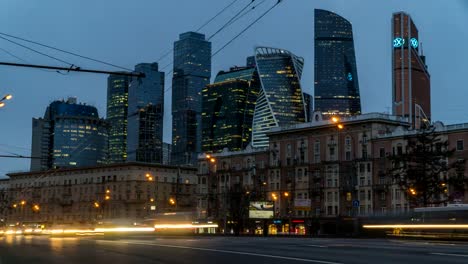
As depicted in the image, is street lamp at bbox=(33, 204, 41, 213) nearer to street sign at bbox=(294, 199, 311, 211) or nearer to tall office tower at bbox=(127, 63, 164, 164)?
tall office tower at bbox=(127, 63, 164, 164)

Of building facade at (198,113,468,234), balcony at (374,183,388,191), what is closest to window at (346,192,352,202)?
building facade at (198,113,468,234)

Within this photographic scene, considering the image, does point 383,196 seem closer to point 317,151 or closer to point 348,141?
point 348,141

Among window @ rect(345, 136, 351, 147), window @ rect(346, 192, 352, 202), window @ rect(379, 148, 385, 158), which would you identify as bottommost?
window @ rect(346, 192, 352, 202)

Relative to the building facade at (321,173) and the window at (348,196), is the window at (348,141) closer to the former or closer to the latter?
the building facade at (321,173)

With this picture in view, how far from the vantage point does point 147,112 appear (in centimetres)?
8800

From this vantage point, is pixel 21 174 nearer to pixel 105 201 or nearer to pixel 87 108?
Answer: pixel 87 108

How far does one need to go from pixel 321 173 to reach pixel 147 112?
39349 mm

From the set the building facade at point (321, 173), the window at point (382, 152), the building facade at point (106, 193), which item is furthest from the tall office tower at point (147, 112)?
the window at point (382, 152)

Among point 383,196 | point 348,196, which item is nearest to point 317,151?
point 348,196

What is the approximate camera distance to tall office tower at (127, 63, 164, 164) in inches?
2526

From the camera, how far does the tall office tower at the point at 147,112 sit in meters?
64.2

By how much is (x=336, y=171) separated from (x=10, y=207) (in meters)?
88.7

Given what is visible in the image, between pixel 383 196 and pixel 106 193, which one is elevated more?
pixel 106 193

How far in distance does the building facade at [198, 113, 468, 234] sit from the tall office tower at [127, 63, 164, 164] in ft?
56.4
